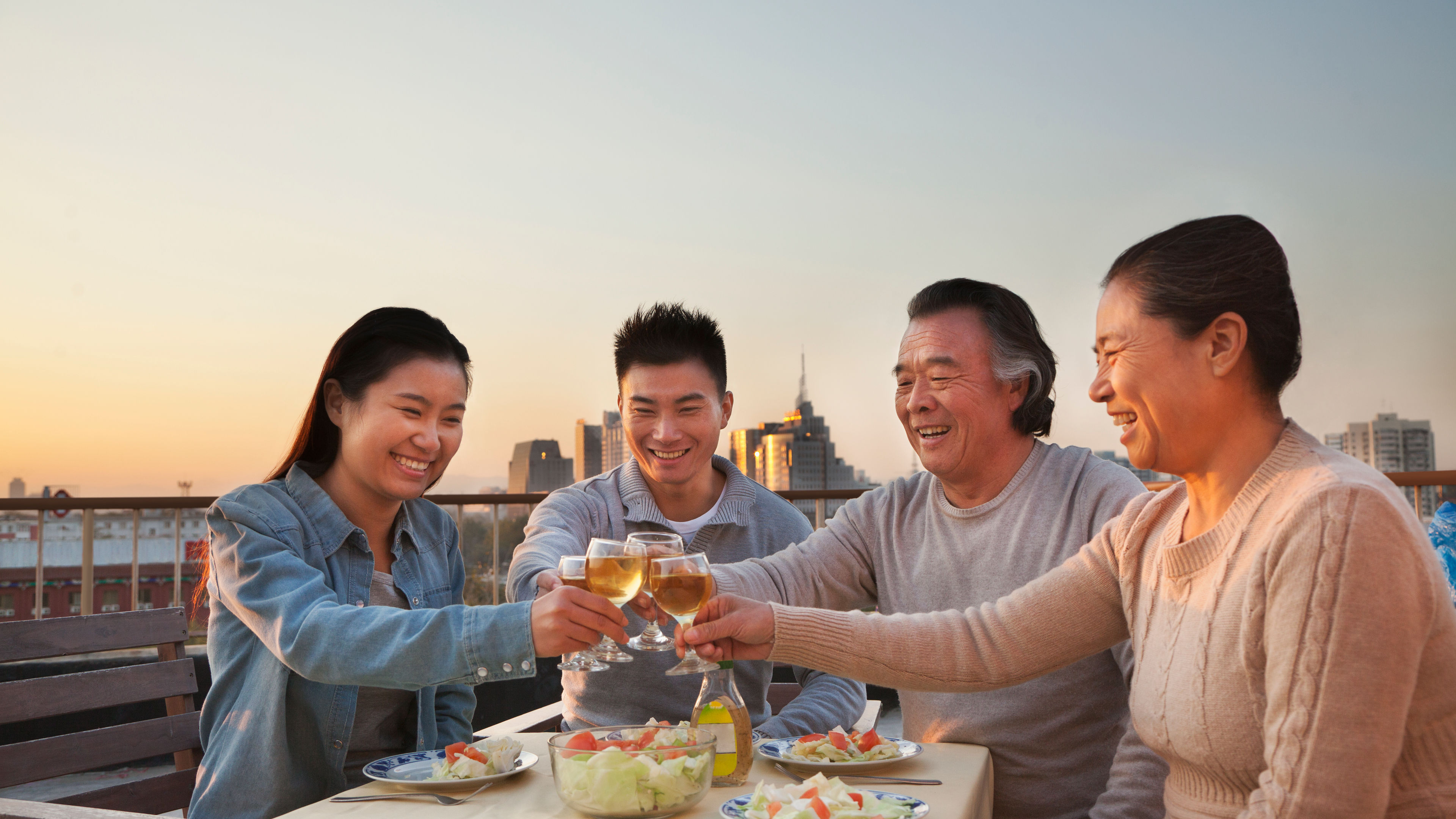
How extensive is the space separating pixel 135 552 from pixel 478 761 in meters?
5.13

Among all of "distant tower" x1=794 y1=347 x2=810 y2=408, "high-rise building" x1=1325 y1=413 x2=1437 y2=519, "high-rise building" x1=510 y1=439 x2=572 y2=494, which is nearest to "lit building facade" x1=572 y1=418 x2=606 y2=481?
"high-rise building" x1=510 y1=439 x2=572 y2=494

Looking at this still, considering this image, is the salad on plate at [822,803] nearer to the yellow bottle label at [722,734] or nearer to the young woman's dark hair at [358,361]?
the yellow bottle label at [722,734]

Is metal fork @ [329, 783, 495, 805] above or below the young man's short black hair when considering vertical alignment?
below

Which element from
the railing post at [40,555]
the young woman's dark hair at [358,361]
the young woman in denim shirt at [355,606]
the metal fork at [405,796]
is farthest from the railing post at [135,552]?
the metal fork at [405,796]

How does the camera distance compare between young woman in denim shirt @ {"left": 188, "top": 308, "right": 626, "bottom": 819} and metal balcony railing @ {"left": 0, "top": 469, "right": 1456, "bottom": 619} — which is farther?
metal balcony railing @ {"left": 0, "top": 469, "right": 1456, "bottom": 619}

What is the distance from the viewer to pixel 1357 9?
20.6 metres

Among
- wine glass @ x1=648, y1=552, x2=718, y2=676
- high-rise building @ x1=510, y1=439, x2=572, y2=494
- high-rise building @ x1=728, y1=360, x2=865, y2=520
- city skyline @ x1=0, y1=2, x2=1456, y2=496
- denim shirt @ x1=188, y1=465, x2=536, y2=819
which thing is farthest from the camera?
high-rise building @ x1=728, y1=360, x2=865, y2=520

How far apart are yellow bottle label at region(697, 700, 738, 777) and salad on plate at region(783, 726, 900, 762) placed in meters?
0.12

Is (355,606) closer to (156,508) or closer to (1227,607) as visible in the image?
(1227,607)

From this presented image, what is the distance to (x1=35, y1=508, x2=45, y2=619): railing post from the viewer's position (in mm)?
5344

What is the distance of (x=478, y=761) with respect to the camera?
1463mm

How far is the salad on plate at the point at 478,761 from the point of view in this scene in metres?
1.44

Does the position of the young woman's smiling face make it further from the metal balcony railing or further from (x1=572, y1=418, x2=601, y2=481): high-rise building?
(x1=572, y1=418, x2=601, y2=481): high-rise building

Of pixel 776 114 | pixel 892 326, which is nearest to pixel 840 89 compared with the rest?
pixel 776 114
